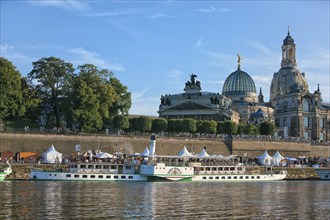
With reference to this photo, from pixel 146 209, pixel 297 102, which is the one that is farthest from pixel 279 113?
pixel 146 209

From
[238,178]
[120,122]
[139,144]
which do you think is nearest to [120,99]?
[120,122]

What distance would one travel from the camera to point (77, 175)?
56.0 meters

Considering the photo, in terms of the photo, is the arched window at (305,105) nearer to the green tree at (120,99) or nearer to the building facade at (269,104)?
the building facade at (269,104)

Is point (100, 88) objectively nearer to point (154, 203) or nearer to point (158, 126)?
point (158, 126)

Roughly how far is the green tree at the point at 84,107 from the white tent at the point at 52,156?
7.10 meters

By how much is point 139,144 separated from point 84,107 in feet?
29.8

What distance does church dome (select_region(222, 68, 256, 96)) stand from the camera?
483 feet

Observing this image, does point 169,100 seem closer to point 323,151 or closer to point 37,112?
point 323,151

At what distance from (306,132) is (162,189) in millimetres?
80140

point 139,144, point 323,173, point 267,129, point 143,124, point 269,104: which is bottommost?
point 323,173

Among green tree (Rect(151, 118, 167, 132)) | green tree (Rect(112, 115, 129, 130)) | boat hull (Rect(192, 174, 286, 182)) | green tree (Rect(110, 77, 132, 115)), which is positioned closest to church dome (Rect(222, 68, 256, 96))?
green tree (Rect(151, 118, 167, 132))

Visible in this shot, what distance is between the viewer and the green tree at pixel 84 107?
7031cm

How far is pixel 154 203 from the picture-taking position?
117ft

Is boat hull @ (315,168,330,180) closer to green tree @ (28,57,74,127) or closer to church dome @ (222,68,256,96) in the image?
green tree @ (28,57,74,127)
